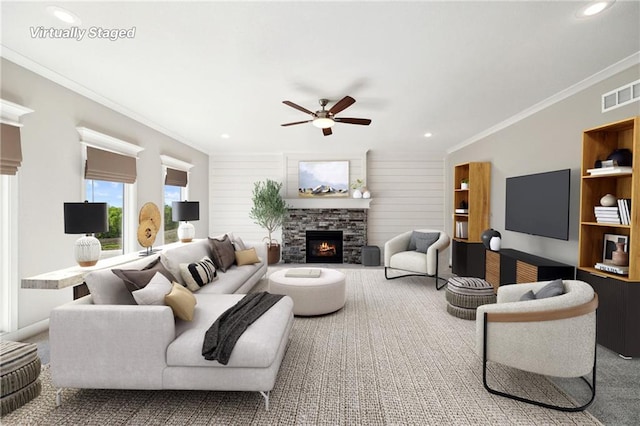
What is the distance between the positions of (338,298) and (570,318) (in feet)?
7.18

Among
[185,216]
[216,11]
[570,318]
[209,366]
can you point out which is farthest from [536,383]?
[185,216]

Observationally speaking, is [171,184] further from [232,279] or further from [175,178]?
[232,279]

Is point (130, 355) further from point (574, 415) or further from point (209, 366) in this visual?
point (574, 415)

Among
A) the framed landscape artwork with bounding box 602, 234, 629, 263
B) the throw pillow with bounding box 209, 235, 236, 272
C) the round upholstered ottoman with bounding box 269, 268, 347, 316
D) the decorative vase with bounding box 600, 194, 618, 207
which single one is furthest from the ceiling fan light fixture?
the framed landscape artwork with bounding box 602, 234, 629, 263

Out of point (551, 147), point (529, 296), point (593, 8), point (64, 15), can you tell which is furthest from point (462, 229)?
point (64, 15)

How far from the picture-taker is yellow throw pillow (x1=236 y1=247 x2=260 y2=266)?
443 centimetres

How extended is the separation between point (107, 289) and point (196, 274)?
3.58 feet

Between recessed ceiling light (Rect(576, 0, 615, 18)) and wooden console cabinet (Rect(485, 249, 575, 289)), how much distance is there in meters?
2.30

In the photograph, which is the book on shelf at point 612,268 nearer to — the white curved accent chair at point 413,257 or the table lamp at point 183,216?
the white curved accent chair at point 413,257

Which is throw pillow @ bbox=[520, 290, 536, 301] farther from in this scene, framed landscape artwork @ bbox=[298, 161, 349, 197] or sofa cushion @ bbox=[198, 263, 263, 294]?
framed landscape artwork @ bbox=[298, 161, 349, 197]

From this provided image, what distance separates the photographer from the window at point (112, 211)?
156 inches

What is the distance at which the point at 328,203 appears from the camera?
6.99 metres

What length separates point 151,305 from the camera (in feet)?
6.98

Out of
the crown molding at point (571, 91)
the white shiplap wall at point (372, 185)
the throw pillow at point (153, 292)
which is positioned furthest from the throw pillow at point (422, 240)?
the throw pillow at point (153, 292)
